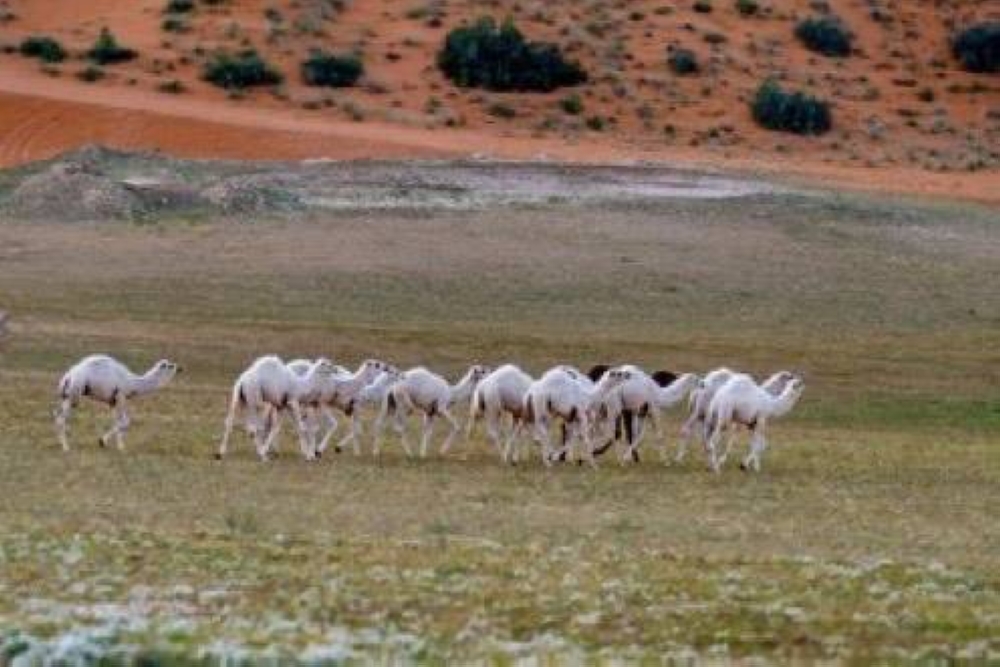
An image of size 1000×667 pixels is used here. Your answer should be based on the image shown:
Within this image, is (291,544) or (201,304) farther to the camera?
(201,304)

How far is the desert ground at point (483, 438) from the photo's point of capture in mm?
15211

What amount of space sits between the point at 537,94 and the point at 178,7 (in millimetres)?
13800

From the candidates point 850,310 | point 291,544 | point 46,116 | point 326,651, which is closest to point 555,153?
point 46,116

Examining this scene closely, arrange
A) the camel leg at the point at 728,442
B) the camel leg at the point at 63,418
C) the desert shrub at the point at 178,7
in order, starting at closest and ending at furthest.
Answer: the camel leg at the point at 63,418, the camel leg at the point at 728,442, the desert shrub at the point at 178,7

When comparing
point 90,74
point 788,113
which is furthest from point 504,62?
point 90,74

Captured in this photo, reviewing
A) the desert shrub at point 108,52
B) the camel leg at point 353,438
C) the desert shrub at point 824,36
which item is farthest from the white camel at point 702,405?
the desert shrub at point 824,36

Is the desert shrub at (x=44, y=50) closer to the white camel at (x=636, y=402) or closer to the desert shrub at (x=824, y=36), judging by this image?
the desert shrub at (x=824, y=36)

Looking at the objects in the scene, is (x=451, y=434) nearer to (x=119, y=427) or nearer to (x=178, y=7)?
(x=119, y=427)

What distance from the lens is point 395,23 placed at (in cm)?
8738

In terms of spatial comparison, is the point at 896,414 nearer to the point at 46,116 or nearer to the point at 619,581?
the point at 619,581

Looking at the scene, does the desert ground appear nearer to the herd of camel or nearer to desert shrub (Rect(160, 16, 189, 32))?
the herd of camel

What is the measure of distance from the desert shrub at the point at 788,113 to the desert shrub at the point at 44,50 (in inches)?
827

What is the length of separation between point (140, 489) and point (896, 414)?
15.7 metres

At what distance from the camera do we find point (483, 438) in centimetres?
3173
